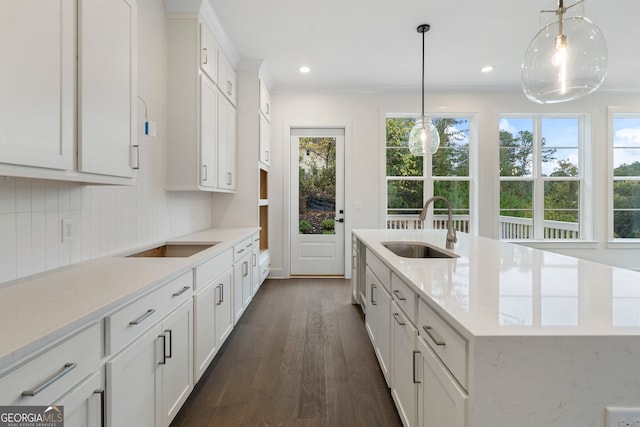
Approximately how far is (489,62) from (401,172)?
1.90m

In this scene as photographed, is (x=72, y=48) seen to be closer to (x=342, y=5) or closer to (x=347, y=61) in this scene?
(x=342, y=5)

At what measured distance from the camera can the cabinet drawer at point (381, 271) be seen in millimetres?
1837

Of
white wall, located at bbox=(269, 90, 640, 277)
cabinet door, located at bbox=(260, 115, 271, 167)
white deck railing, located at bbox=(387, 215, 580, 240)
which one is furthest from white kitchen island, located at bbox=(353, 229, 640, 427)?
white deck railing, located at bbox=(387, 215, 580, 240)

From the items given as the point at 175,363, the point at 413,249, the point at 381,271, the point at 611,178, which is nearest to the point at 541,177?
the point at 611,178

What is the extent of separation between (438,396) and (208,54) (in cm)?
320

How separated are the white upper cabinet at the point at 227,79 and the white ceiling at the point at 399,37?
10.3 inches

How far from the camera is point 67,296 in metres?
1.12

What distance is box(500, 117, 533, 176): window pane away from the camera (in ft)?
16.5

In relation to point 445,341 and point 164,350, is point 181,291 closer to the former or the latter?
point 164,350

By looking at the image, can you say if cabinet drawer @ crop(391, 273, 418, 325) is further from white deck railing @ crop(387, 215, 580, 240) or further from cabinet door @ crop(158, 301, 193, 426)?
white deck railing @ crop(387, 215, 580, 240)

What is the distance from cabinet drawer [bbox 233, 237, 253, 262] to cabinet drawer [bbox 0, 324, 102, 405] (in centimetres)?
177

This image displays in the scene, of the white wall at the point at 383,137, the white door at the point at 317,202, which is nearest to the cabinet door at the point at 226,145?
the white wall at the point at 383,137

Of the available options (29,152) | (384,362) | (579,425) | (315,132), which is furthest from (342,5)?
(579,425)

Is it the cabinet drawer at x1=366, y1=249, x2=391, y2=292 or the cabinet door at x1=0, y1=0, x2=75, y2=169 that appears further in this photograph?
the cabinet drawer at x1=366, y1=249, x2=391, y2=292
